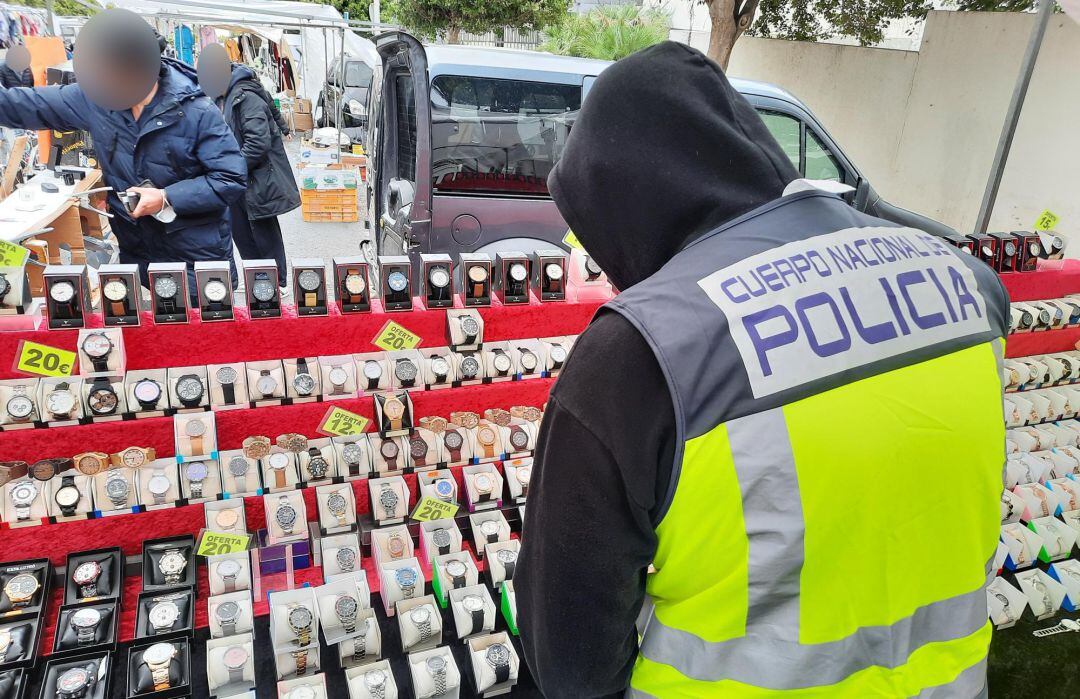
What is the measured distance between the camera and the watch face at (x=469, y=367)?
8.05 feet

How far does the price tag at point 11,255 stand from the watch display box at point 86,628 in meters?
1.01

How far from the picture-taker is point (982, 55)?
8.06 meters

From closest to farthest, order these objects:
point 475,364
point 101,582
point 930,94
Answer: point 101,582 < point 475,364 < point 930,94

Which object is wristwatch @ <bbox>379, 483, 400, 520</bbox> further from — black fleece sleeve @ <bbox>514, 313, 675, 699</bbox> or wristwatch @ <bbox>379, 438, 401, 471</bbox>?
black fleece sleeve @ <bbox>514, 313, 675, 699</bbox>

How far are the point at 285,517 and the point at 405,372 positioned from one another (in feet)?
1.97

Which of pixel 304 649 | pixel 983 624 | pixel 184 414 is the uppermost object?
pixel 983 624

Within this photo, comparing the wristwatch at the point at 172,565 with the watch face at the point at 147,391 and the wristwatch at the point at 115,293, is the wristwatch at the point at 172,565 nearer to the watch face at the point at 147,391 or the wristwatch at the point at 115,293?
the watch face at the point at 147,391

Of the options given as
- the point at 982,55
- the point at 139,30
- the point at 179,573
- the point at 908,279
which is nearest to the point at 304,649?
the point at 179,573

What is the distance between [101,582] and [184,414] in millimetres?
550

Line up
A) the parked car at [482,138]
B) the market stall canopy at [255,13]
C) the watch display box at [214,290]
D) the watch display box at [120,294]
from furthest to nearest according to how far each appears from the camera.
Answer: the market stall canopy at [255,13]
the parked car at [482,138]
the watch display box at [214,290]
the watch display box at [120,294]

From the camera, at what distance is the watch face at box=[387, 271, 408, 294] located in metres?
2.38

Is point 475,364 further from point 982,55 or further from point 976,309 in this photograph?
point 982,55

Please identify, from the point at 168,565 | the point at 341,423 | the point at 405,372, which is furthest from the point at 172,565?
the point at 405,372

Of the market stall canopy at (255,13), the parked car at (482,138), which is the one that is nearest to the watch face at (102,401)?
the parked car at (482,138)
